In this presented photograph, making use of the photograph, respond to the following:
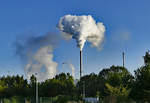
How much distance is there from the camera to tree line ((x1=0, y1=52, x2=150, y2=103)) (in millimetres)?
43469

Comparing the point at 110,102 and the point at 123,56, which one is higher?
the point at 123,56

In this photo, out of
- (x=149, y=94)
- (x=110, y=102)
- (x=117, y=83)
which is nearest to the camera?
(x=110, y=102)

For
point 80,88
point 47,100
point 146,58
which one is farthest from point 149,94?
point 80,88

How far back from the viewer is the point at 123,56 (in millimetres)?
82312

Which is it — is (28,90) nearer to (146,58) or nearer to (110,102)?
(146,58)

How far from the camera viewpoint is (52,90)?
88125 mm

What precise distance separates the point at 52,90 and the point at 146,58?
1468 inches

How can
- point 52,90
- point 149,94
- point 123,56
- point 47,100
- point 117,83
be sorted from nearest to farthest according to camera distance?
point 149,94, point 117,83, point 47,100, point 123,56, point 52,90

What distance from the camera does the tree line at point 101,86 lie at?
143 ft

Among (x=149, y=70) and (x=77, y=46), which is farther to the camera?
(x=77, y=46)

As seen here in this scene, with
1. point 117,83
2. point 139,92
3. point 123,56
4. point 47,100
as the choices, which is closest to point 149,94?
point 139,92

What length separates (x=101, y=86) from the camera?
78938 mm

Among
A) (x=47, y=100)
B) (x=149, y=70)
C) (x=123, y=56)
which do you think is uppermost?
(x=123, y=56)

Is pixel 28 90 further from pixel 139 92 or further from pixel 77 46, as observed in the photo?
pixel 139 92
